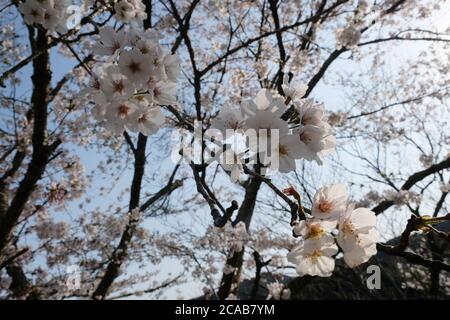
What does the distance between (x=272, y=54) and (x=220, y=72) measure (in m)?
1.34

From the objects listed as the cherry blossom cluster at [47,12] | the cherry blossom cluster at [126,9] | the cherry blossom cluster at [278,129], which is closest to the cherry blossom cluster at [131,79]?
the cherry blossom cluster at [278,129]

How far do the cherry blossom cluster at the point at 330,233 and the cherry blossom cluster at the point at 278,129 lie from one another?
167 mm

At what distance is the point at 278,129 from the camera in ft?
4.19

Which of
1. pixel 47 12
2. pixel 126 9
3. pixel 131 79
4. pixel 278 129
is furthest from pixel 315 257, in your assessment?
pixel 47 12

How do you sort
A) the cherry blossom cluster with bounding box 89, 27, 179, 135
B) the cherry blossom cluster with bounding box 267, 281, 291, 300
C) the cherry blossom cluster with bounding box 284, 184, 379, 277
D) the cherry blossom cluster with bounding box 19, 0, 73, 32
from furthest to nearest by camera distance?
1. the cherry blossom cluster with bounding box 267, 281, 291, 300
2. the cherry blossom cluster with bounding box 19, 0, 73, 32
3. the cherry blossom cluster with bounding box 89, 27, 179, 135
4. the cherry blossom cluster with bounding box 284, 184, 379, 277

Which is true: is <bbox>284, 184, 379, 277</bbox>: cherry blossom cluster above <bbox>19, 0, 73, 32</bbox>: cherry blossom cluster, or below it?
below

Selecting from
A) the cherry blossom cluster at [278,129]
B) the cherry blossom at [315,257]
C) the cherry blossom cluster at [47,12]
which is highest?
the cherry blossom cluster at [47,12]

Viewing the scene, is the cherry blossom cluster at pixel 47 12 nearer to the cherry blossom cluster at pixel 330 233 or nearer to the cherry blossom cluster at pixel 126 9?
the cherry blossom cluster at pixel 126 9

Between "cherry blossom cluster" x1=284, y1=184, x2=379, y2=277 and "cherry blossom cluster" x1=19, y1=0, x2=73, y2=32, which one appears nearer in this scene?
"cherry blossom cluster" x1=284, y1=184, x2=379, y2=277

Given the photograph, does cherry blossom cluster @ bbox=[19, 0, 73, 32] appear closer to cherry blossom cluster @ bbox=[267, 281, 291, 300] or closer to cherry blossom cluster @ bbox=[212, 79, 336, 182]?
cherry blossom cluster @ bbox=[212, 79, 336, 182]

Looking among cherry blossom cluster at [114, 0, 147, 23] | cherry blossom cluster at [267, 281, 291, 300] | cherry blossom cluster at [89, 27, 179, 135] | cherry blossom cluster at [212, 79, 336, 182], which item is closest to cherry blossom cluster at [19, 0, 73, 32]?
cherry blossom cluster at [114, 0, 147, 23]

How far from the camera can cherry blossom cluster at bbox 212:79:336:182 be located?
1.27 meters

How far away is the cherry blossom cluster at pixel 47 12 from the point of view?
259 centimetres

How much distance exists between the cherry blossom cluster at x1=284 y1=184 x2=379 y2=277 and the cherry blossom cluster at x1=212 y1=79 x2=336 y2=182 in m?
0.17
